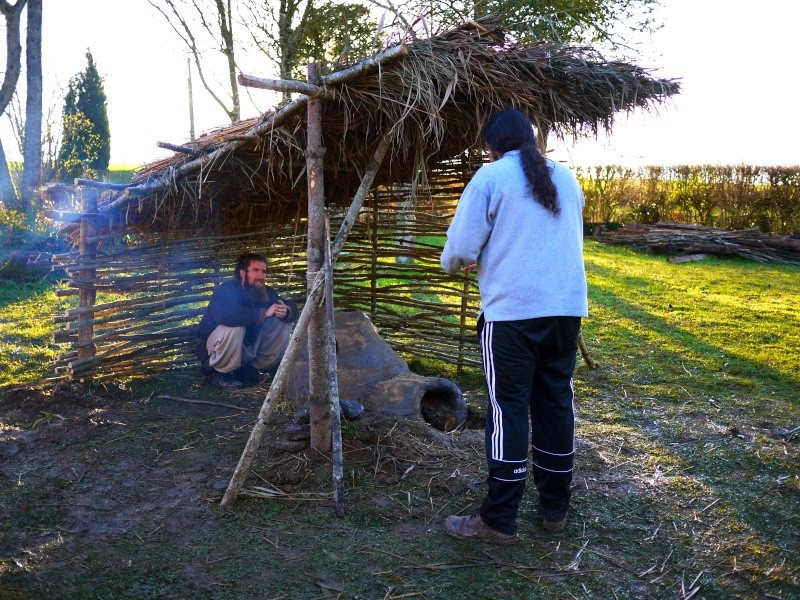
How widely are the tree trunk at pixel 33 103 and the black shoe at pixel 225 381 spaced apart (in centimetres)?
1027

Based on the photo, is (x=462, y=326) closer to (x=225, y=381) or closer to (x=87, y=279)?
(x=225, y=381)

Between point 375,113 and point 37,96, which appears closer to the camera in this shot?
point 375,113

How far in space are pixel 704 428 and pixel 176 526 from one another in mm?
3571

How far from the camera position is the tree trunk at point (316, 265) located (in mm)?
4254

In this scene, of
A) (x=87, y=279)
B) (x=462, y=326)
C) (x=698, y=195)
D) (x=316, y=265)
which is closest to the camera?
(x=316, y=265)

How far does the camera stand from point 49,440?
4984 mm

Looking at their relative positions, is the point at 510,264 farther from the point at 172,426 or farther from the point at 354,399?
the point at 172,426

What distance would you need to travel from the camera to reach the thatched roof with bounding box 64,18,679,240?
4148 mm

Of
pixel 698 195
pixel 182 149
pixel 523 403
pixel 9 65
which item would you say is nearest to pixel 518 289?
pixel 523 403

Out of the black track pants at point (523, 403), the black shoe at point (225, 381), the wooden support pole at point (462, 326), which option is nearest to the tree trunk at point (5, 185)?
the black shoe at point (225, 381)

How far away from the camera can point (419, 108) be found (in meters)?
4.34

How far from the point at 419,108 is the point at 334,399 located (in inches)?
69.5

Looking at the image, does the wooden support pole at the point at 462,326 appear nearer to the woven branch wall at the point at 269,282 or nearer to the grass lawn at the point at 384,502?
the woven branch wall at the point at 269,282

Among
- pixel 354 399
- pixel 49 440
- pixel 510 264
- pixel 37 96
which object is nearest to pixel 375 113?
pixel 510 264
